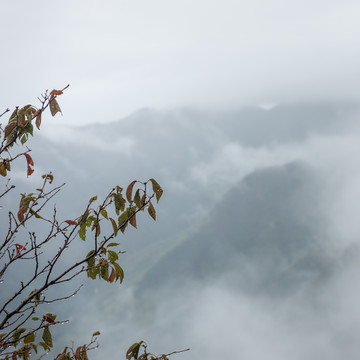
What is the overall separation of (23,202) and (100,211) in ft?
3.71

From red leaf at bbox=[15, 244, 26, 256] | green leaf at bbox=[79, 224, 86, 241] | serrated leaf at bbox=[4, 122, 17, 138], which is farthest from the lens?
red leaf at bbox=[15, 244, 26, 256]

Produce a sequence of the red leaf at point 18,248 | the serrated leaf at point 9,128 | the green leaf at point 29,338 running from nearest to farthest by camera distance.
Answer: the serrated leaf at point 9,128 < the green leaf at point 29,338 < the red leaf at point 18,248

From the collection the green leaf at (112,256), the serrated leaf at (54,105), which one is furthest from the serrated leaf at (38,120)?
the green leaf at (112,256)

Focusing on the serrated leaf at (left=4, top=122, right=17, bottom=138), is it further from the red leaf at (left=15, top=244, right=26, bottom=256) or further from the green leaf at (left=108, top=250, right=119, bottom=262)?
the green leaf at (left=108, top=250, right=119, bottom=262)

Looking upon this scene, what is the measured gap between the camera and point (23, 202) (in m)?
7.12

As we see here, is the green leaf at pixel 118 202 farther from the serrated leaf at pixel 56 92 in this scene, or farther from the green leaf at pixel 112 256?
the serrated leaf at pixel 56 92

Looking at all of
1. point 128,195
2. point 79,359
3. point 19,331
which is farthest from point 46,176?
point 79,359

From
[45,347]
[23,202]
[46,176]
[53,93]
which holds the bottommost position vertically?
[45,347]

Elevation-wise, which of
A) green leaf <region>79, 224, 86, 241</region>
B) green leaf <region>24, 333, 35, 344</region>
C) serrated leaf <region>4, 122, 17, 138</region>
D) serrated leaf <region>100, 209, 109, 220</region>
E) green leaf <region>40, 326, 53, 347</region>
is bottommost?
green leaf <region>40, 326, 53, 347</region>

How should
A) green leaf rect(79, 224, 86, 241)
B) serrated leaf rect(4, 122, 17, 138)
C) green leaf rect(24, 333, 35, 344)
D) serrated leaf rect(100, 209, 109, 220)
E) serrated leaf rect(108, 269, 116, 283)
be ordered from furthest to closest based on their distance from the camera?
1. serrated leaf rect(108, 269, 116, 283)
2. green leaf rect(24, 333, 35, 344)
3. serrated leaf rect(100, 209, 109, 220)
4. green leaf rect(79, 224, 86, 241)
5. serrated leaf rect(4, 122, 17, 138)

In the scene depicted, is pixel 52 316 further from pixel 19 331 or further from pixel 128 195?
pixel 128 195

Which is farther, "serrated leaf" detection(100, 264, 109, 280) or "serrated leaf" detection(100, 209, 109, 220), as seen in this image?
"serrated leaf" detection(100, 264, 109, 280)

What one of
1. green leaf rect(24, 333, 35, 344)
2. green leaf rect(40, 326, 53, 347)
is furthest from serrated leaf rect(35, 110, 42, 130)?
green leaf rect(24, 333, 35, 344)

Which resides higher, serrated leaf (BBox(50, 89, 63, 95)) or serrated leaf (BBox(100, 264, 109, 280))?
serrated leaf (BBox(50, 89, 63, 95))
